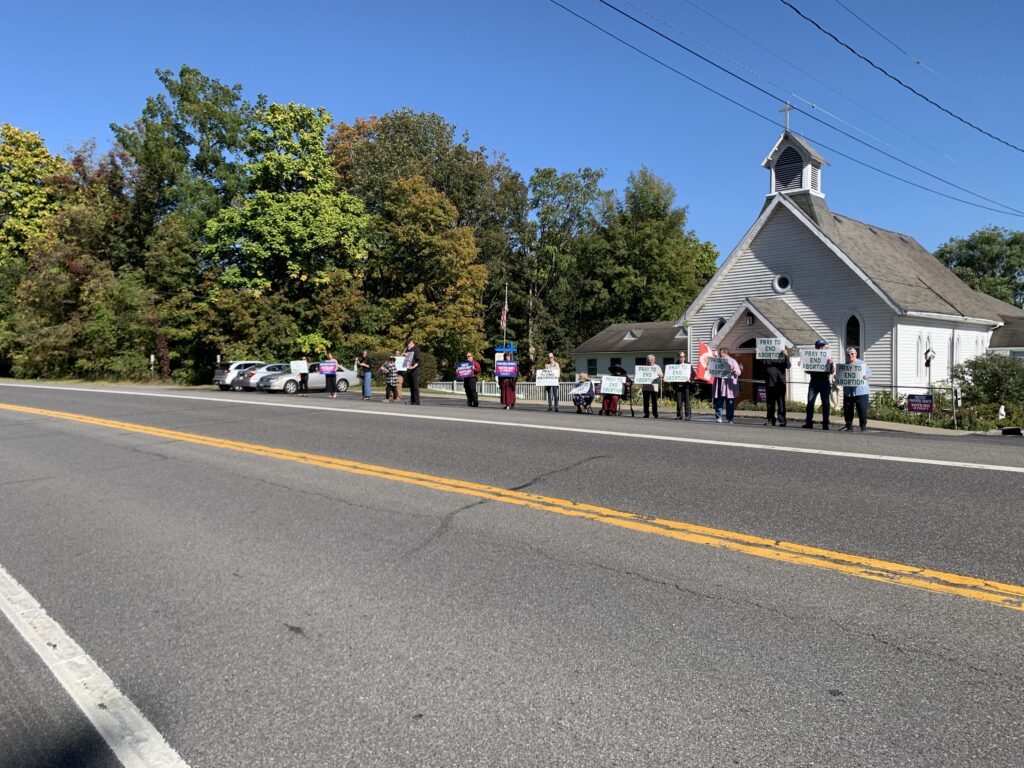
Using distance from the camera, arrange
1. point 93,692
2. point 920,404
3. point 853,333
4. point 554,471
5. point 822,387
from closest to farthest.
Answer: point 93,692, point 554,471, point 822,387, point 920,404, point 853,333

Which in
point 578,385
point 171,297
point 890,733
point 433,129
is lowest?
point 890,733

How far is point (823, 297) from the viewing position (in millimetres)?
28297

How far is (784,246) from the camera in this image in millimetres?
29453

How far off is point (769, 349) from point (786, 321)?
11.3 meters

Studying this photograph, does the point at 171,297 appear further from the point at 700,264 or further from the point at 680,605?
the point at 680,605

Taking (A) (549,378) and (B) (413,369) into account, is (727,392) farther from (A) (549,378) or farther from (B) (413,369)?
(B) (413,369)

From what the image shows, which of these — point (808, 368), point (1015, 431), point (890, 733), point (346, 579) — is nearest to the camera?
point (890, 733)

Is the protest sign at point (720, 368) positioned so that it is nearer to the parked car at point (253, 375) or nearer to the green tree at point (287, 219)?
the parked car at point (253, 375)

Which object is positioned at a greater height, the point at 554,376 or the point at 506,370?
the point at 506,370

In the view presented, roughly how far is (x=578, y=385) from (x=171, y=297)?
122 ft

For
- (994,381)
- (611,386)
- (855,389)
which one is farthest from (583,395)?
(994,381)

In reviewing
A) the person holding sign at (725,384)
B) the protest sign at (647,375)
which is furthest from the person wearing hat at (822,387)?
the protest sign at (647,375)

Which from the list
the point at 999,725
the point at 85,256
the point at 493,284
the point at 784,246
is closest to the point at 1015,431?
the point at 784,246

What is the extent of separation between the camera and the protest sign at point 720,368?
16.7m
